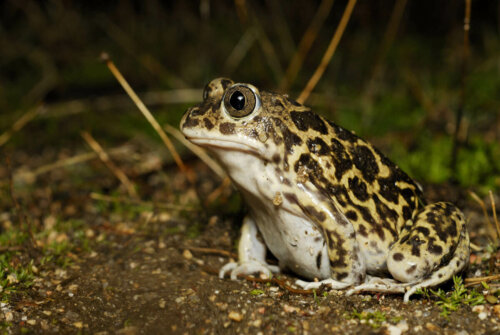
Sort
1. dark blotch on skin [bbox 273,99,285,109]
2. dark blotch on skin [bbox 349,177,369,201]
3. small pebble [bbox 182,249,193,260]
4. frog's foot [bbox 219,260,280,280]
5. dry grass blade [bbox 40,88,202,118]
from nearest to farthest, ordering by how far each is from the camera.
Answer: dark blotch on skin [bbox 273,99,285,109], dark blotch on skin [bbox 349,177,369,201], frog's foot [bbox 219,260,280,280], small pebble [bbox 182,249,193,260], dry grass blade [bbox 40,88,202,118]

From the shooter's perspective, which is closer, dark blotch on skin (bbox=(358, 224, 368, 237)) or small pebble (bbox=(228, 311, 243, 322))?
small pebble (bbox=(228, 311, 243, 322))

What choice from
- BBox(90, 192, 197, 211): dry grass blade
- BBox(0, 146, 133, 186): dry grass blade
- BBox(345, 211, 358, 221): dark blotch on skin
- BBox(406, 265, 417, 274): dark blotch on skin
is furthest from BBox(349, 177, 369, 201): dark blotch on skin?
BBox(0, 146, 133, 186): dry grass blade

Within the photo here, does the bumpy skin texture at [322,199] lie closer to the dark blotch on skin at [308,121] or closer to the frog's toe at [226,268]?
the dark blotch on skin at [308,121]

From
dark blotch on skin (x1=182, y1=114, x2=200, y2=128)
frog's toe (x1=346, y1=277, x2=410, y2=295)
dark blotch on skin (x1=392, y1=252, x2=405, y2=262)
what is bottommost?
frog's toe (x1=346, y1=277, x2=410, y2=295)

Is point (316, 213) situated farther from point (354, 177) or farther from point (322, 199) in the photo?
point (354, 177)

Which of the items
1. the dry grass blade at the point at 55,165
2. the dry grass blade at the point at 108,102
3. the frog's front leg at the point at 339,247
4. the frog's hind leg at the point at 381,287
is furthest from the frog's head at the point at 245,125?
the dry grass blade at the point at 108,102

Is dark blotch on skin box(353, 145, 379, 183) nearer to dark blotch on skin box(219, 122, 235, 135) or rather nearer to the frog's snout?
dark blotch on skin box(219, 122, 235, 135)
